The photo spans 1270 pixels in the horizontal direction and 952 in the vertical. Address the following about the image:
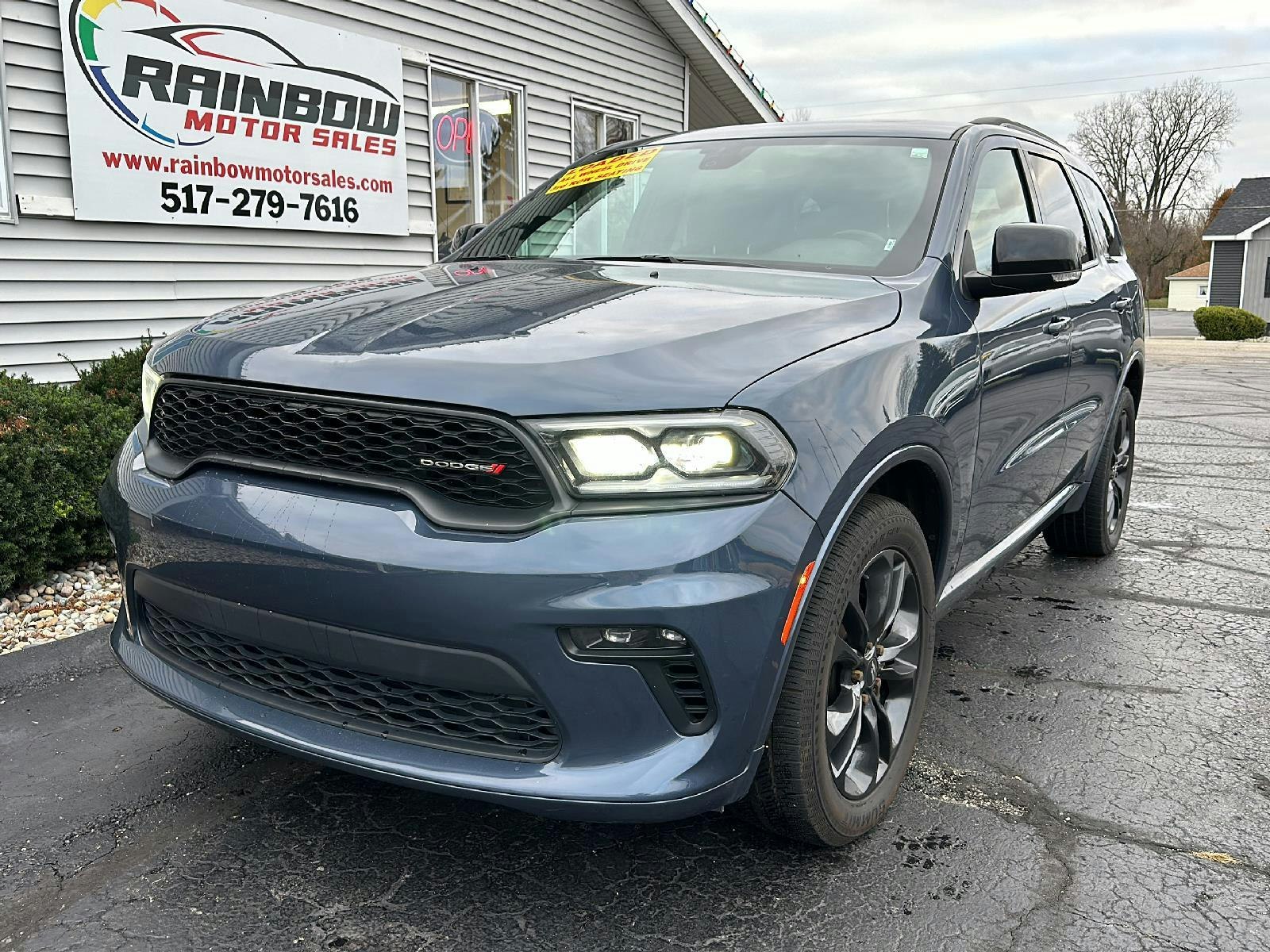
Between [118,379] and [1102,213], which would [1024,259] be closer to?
[1102,213]

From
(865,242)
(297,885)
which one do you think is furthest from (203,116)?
(297,885)

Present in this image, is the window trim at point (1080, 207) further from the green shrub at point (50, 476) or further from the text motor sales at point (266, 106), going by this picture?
the text motor sales at point (266, 106)

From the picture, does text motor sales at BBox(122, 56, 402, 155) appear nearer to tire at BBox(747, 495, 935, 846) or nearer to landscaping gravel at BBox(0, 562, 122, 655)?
landscaping gravel at BBox(0, 562, 122, 655)

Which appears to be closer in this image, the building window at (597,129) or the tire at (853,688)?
the tire at (853,688)

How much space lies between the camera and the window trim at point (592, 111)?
11.4 m

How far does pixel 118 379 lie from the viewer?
582 cm

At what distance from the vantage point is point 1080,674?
3693mm

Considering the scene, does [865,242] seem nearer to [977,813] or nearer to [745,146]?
[745,146]

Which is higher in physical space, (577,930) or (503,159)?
(503,159)

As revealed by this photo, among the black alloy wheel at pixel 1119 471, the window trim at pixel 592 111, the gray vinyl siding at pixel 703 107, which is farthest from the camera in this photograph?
the gray vinyl siding at pixel 703 107

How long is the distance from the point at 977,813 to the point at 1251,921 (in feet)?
2.11

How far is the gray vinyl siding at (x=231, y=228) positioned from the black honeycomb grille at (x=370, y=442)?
5.21 metres

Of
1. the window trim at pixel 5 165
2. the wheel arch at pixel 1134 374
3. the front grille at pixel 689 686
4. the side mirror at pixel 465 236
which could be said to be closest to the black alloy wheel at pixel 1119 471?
the wheel arch at pixel 1134 374

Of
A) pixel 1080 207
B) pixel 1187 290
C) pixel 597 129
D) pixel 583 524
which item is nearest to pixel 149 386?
pixel 583 524
